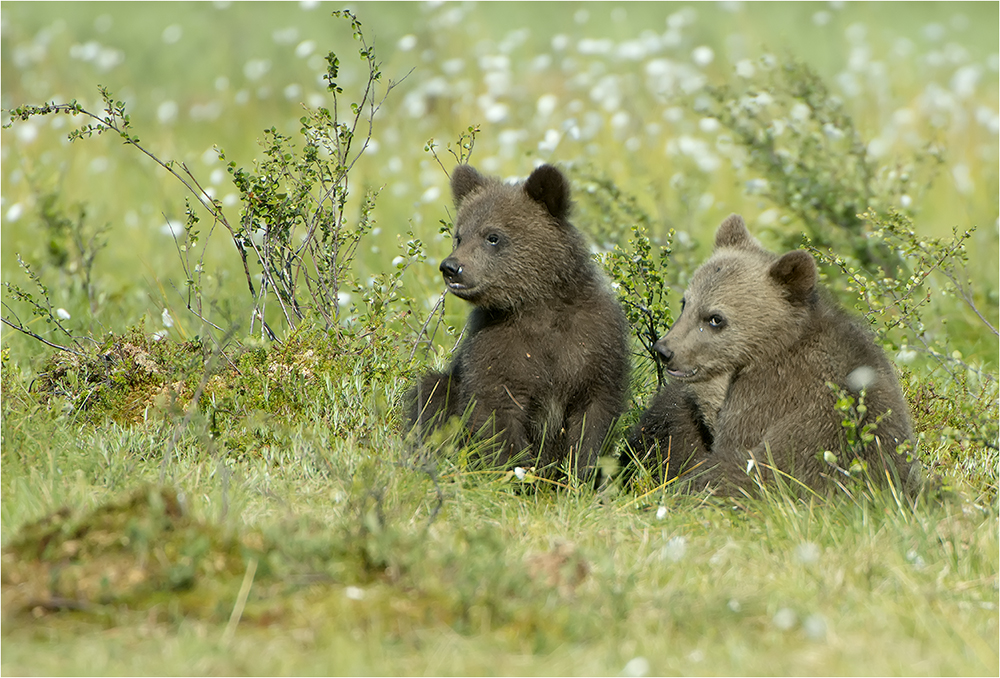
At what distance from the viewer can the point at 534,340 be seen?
20.3 feet

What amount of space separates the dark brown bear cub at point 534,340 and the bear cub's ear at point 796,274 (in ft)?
3.11

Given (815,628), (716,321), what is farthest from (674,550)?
(716,321)

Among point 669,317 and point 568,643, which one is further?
point 669,317

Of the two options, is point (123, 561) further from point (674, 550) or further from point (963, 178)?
point (963, 178)

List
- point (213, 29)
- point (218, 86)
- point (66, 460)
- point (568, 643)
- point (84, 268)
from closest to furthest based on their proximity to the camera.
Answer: point (568, 643) → point (66, 460) → point (84, 268) → point (218, 86) → point (213, 29)

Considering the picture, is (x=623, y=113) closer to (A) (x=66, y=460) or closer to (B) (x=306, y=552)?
(A) (x=66, y=460)

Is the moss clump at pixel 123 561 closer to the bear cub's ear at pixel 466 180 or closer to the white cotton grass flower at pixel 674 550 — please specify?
the white cotton grass flower at pixel 674 550

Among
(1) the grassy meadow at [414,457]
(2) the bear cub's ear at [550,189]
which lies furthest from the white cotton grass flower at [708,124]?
(2) the bear cub's ear at [550,189]

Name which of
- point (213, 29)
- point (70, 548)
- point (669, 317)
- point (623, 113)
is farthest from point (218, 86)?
point (70, 548)

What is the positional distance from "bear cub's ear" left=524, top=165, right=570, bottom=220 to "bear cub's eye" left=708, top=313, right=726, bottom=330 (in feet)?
3.48

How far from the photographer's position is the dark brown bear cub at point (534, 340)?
20.0ft

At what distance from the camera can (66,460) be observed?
215 inches

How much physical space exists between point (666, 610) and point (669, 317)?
2.96 metres

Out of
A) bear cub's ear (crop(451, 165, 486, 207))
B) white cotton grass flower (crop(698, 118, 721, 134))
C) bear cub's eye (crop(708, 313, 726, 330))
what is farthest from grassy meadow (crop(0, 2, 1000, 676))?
bear cub's eye (crop(708, 313, 726, 330))
